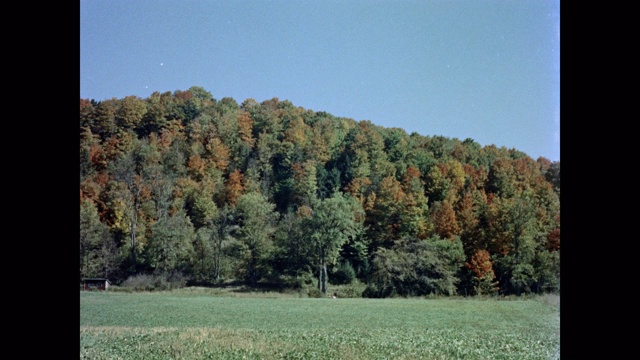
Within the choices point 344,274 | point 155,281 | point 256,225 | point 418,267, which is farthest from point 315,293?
point 155,281

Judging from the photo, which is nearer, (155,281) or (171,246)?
(171,246)

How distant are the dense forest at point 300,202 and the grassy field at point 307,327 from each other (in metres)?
0.34

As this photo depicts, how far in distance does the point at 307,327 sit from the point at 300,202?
80.7 inches

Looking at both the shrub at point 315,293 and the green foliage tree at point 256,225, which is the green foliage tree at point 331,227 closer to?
the shrub at point 315,293

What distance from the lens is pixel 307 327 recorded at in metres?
8.30

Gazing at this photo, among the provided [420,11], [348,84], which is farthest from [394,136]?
[420,11]

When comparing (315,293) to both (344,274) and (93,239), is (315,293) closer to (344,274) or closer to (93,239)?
(344,274)

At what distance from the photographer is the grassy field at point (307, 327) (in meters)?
7.48

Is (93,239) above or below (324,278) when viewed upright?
above

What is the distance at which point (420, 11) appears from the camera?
23.8 feet

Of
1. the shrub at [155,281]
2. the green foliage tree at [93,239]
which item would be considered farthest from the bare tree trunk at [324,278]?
the green foliage tree at [93,239]

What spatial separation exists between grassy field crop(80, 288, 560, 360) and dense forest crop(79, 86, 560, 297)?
1.13 ft

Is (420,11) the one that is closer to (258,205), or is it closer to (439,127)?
(439,127)
